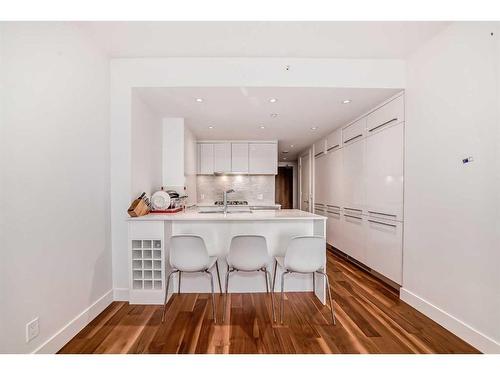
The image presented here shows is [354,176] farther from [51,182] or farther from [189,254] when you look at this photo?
[51,182]

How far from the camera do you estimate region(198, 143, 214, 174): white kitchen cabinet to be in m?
5.06

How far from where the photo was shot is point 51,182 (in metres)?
1.63

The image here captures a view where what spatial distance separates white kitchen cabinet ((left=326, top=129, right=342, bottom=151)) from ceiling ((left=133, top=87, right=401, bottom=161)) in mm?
131

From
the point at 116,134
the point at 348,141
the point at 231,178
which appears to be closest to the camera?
the point at 116,134

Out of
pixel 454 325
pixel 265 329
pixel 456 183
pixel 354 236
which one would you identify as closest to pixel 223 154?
pixel 354 236

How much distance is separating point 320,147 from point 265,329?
12.9ft

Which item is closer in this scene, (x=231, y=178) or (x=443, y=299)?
(x=443, y=299)

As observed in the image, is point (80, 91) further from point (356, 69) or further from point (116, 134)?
point (356, 69)

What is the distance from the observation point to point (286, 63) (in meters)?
2.44

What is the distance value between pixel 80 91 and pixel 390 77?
3083 millimetres

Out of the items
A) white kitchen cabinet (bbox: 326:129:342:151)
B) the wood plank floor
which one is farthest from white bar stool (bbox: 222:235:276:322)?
white kitchen cabinet (bbox: 326:129:342:151)

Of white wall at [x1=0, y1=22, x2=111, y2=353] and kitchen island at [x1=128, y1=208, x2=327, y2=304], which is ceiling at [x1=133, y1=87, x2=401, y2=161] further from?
kitchen island at [x1=128, y1=208, x2=327, y2=304]
